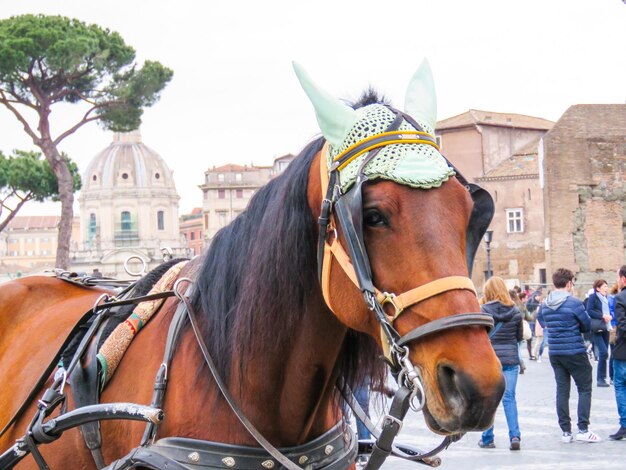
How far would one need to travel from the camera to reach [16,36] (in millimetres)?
33375

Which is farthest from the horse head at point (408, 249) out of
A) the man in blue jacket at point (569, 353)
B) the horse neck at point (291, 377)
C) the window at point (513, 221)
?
the window at point (513, 221)

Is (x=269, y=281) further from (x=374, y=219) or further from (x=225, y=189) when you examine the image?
(x=225, y=189)

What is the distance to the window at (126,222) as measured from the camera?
117688 millimetres

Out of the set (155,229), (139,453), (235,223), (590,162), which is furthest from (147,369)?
(155,229)

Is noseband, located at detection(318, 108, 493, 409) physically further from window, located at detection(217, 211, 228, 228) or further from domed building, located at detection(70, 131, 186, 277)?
domed building, located at detection(70, 131, 186, 277)

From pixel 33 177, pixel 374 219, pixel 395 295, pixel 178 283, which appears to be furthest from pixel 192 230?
pixel 395 295

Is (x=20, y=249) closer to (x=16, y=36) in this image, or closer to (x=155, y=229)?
(x=155, y=229)

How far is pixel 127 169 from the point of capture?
122750 millimetres

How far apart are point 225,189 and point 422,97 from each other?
298 ft

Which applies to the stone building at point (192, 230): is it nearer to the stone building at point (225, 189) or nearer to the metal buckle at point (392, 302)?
the stone building at point (225, 189)

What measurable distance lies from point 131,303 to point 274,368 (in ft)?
2.80

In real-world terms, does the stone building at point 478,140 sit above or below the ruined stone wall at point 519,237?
above

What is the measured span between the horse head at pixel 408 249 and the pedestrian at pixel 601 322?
1190 centimetres

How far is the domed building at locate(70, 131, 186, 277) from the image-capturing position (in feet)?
381
